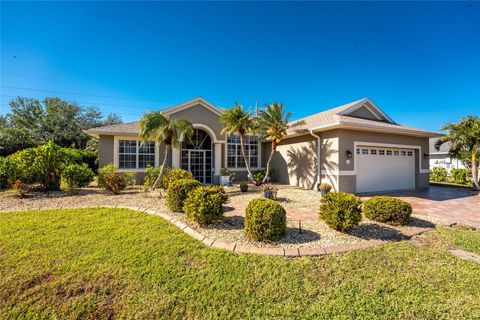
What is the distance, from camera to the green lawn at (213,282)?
106 inches

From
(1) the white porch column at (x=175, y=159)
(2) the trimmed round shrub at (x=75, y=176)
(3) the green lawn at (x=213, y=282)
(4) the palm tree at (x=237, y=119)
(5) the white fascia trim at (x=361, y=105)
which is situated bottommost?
(3) the green lawn at (x=213, y=282)

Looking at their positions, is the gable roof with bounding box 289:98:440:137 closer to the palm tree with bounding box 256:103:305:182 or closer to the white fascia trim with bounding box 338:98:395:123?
the white fascia trim with bounding box 338:98:395:123

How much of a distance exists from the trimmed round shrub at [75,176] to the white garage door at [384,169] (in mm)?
15614

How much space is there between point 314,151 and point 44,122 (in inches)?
1262

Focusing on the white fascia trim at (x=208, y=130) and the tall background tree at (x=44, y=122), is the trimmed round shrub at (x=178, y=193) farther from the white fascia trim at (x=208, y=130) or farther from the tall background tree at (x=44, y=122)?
the tall background tree at (x=44, y=122)

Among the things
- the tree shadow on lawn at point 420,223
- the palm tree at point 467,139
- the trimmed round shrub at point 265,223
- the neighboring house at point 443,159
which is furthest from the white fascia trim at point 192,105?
the neighboring house at point 443,159

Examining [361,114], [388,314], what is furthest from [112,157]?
[361,114]

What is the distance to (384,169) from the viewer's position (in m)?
12.5

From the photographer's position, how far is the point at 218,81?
18766mm

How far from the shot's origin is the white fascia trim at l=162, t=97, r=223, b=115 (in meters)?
13.9

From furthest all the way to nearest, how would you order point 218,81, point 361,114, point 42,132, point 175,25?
point 42,132 → point 218,81 → point 361,114 → point 175,25

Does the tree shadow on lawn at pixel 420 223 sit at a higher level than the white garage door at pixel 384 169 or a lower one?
lower

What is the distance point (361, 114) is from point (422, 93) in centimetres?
755

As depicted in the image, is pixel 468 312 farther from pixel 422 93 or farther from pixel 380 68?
pixel 422 93
